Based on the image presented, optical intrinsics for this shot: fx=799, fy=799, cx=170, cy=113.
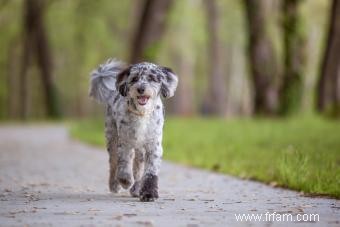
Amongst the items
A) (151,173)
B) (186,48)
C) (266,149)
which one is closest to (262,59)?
(266,149)

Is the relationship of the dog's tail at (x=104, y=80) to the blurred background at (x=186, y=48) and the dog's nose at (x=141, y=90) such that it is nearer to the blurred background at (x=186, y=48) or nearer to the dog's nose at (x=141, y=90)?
the dog's nose at (x=141, y=90)

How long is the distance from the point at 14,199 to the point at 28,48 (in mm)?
39279

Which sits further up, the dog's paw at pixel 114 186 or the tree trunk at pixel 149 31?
the tree trunk at pixel 149 31

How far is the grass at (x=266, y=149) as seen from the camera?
11.1 metres

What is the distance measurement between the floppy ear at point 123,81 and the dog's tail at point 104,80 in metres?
1.21

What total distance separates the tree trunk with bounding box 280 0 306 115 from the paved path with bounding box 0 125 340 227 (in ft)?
46.4

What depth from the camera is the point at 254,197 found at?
9.78 meters

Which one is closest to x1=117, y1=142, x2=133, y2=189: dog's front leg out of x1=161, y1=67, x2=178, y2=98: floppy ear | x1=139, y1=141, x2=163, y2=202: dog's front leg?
x1=139, y1=141, x2=163, y2=202: dog's front leg

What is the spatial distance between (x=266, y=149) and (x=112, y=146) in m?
7.96

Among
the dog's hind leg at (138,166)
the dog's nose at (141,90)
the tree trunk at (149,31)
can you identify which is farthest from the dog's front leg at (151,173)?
the tree trunk at (149,31)

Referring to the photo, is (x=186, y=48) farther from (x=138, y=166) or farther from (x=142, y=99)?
(x=142, y=99)

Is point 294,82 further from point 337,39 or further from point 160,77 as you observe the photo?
point 160,77

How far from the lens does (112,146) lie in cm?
1023

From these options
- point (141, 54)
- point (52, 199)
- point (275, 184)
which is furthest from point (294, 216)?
point (141, 54)
